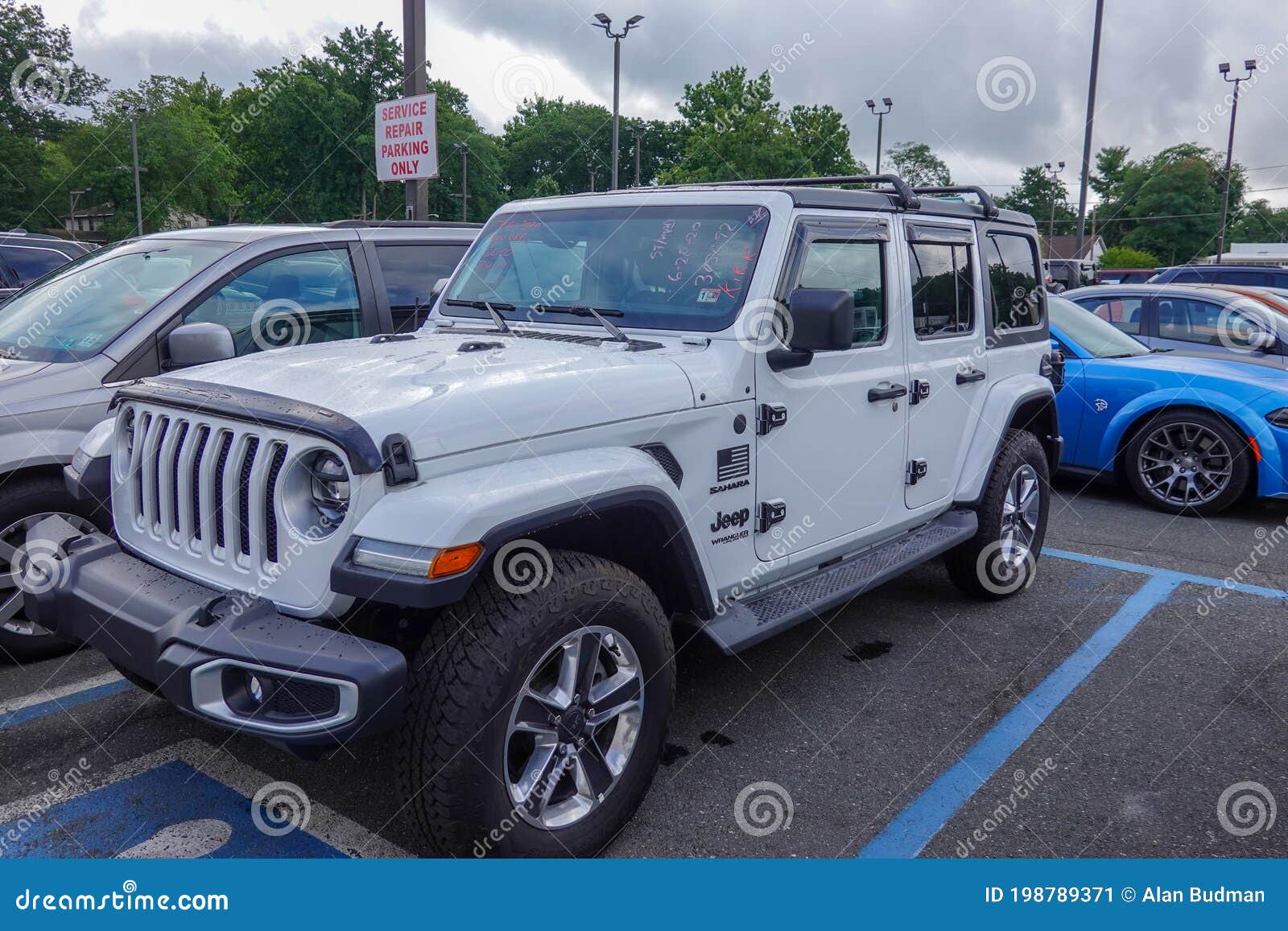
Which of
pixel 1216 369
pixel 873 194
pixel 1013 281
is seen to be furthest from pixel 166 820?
pixel 1216 369

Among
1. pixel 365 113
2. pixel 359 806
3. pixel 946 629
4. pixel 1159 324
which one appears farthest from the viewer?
pixel 365 113

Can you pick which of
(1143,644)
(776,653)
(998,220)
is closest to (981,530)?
(1143,644)

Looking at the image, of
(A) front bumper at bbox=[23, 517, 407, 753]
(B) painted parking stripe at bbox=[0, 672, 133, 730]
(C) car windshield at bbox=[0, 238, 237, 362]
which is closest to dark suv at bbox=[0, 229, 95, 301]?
(C) car windshield at bbox=[0, 238, 237, 362]

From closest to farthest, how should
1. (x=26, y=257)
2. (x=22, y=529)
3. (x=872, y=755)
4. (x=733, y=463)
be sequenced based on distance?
(x=733, y=463) → (x=872, y=755) → (x=22, y=529) → (x=26, y=257)

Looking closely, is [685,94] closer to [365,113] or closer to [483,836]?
[365,113]

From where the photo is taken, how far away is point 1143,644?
15.5ft

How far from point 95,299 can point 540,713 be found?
11.2 ft

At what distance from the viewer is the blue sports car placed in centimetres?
696

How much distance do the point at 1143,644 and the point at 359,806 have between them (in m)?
3.69

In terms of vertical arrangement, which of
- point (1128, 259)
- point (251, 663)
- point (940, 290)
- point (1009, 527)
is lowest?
point (1009, 527)

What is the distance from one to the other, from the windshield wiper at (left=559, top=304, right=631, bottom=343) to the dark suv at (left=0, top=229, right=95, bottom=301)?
23.9 ft

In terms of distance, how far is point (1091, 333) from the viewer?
320 inches

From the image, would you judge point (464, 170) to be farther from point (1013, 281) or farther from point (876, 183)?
point (876, 183)

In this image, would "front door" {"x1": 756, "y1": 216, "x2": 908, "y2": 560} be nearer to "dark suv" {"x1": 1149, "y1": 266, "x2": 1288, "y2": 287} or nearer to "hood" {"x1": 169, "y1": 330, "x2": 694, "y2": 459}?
"hood" {"x1": 169, "y1": 330, "x2": 694, "y2": 459}
